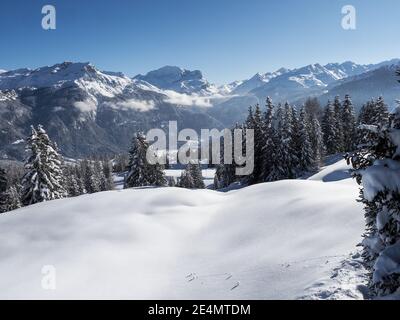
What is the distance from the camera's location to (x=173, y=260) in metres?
15.6

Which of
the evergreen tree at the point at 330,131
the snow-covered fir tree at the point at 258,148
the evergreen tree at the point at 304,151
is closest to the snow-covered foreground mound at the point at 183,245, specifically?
the snow-covered fir tree at the point at 258,148

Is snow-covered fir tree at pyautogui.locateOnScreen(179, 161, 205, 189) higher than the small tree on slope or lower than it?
lower

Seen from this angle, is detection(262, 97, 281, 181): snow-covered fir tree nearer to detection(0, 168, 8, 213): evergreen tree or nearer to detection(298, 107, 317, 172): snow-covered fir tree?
detection(298, 107, 317, 172): snow-covered fir tree

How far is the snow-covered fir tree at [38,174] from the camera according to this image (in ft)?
132

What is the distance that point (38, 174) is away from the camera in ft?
134

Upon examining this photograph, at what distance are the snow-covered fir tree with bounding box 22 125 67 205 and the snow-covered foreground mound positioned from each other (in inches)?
692

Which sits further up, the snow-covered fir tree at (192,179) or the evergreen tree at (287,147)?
the evergreen tree at (287,147)

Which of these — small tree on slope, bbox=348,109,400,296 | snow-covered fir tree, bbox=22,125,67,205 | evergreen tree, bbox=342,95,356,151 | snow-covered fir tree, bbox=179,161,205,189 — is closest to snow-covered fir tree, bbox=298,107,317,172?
evergreen tree, bbox=342,95,356,151

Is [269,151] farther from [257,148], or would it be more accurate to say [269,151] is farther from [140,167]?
[140,167]

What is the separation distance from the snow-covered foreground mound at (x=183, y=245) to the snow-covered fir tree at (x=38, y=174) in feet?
57.7

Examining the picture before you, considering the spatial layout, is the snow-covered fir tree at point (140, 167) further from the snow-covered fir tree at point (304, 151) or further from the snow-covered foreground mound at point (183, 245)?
the snow-covered foreground mound at point (183, 245)

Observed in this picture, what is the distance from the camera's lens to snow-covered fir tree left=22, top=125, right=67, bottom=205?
132 ft

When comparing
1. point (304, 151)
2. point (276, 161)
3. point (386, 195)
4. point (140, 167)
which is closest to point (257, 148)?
point (276, 161)

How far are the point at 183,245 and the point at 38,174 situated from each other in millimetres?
29177
